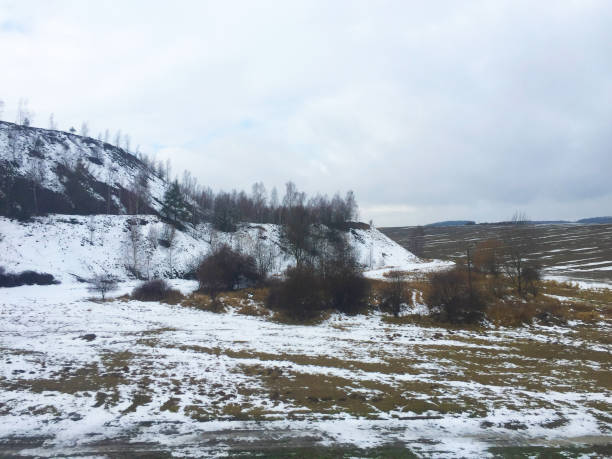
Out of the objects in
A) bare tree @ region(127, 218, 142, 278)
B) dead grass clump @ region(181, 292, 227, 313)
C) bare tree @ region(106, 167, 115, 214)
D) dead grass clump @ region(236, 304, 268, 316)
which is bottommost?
dead grass clump @ region(236, 304, 268, 316)

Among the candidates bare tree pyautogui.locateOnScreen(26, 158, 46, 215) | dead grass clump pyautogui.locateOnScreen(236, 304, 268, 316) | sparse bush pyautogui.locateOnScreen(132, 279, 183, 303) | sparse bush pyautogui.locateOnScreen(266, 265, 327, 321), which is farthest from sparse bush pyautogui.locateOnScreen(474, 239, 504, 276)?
bare tree pyautogui.locateOnScreen(26, 158, 46, 215)

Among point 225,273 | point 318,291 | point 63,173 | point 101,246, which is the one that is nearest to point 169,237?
point 101,246

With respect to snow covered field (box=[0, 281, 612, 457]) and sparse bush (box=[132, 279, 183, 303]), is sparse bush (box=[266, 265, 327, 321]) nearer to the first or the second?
snow covered field (box=[0, 281, 612, 457])

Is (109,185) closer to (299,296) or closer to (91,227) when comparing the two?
(91,227)

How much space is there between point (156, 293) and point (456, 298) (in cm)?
2040

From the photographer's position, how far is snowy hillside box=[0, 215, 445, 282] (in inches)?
1506

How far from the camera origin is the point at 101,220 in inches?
2005

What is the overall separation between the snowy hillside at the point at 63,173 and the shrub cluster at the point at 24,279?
1974 cm

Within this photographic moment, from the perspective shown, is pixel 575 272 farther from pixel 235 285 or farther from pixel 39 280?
pixel 39 280

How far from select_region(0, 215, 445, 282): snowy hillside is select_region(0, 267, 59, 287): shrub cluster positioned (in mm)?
1171

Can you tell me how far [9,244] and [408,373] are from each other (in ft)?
145

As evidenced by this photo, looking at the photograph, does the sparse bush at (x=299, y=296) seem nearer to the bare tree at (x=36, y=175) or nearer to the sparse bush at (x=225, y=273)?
the sparse bush at (x=225, y=273)

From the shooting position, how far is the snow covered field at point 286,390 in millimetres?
7023

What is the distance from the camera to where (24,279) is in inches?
1298
